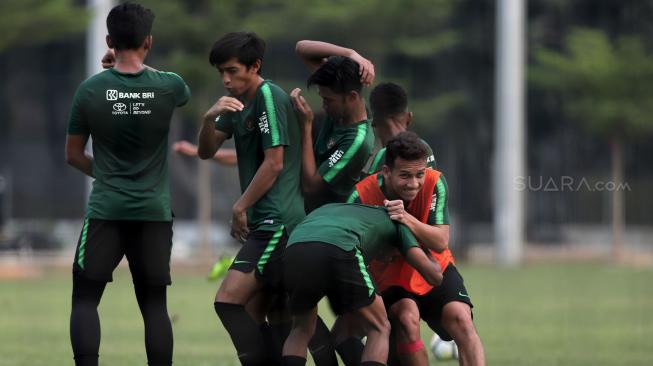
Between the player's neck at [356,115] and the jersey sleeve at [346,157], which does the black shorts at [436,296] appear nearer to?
the jersey sleeve at [346,157]

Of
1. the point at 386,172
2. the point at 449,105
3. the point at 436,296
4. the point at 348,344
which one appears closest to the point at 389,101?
the point at 386,172

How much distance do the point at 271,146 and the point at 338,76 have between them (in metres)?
0.58

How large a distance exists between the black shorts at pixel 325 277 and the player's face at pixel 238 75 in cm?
109

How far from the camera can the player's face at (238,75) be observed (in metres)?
7.57

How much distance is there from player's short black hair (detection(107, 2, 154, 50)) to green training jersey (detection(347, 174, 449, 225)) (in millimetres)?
1507

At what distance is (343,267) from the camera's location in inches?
277

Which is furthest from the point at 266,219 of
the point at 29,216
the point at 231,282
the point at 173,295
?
the point at 29,216

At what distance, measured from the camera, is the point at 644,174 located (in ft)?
131

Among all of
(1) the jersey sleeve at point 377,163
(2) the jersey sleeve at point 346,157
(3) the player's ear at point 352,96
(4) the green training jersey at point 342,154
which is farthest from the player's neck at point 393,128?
(3) the player's ear at point 352,96

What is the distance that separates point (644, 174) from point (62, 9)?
18.5m

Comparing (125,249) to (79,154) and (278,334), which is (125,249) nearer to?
(79,154)

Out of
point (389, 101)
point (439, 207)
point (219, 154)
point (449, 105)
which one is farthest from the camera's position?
point (449, 105)

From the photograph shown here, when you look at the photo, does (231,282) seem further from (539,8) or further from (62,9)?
(539,8)

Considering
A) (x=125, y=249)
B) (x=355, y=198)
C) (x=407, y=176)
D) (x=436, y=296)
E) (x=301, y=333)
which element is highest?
(x=407, y=176)
